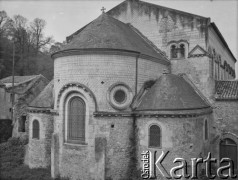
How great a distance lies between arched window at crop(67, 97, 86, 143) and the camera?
15562 millimetres

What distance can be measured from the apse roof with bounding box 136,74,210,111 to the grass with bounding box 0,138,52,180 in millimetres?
7987

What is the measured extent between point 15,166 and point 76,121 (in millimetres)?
6910

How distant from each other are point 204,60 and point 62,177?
13.7m

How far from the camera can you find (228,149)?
19.0 m

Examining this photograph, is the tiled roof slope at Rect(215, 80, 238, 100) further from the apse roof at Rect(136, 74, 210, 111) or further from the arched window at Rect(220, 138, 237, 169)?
the apse roof at Rect(136, 74, 210, 111)

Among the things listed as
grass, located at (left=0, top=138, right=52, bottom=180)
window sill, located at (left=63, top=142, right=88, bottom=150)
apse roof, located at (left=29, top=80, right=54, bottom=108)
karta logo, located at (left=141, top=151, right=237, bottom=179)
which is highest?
apse roof, located at (left=29, top=80, right=54, bottom=108)

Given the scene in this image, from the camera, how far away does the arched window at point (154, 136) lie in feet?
49.1

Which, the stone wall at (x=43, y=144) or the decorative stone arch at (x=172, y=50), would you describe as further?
the decorative stone arch at (x=172, y=50)

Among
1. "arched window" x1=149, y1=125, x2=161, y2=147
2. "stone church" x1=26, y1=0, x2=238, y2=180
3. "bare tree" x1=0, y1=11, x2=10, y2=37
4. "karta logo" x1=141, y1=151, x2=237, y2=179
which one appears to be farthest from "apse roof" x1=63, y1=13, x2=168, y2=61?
"bare tree" x1=0, y1=11, x2=10, y2=37

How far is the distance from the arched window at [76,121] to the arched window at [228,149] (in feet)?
35.8

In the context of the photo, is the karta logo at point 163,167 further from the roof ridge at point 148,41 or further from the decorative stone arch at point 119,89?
the roof ridge at point 148,41

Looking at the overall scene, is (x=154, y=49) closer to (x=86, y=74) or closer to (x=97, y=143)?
(x=86, y=74)

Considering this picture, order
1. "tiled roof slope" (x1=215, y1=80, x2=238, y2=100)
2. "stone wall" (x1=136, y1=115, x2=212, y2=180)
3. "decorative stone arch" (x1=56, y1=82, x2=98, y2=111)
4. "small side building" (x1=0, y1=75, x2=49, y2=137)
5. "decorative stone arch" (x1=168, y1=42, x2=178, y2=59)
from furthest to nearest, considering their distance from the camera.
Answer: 1. "small side building" (x1=0, y1=75, x2=49, y2=137)
2. "decorative stone arch" (x1=168, y1=42, x2=178, y2=59)
3. "tiled roof slope" (x1=215, y1=80, x2=238, y2=100)
4. "decorative stone arch" (x1=56, y1=82, x2=98, y2=111)
5. "stone wall" (x1=136, y1=115, x2=212, y2=180)

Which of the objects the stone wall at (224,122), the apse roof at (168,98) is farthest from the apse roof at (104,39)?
the stone wall at (224,122)
